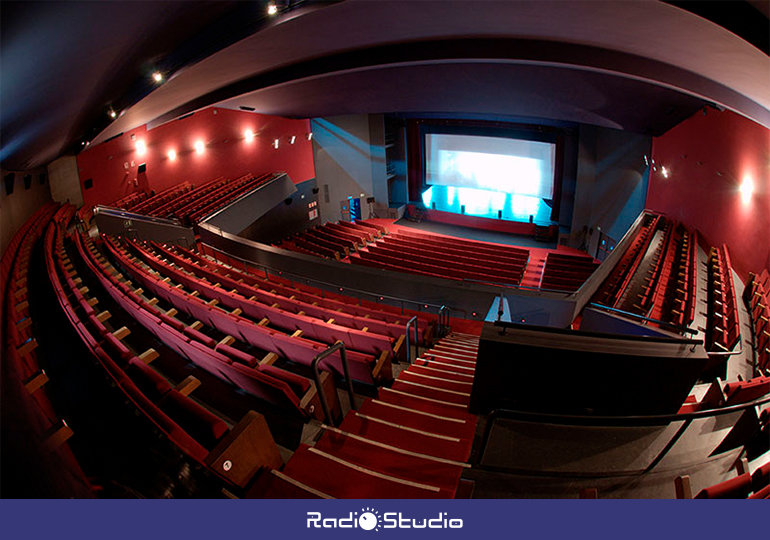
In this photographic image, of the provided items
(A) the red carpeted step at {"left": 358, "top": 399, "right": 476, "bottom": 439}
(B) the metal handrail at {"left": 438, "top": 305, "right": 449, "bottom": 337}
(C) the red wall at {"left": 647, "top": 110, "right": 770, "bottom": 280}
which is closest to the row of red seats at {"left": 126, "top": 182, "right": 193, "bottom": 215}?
(B) the metal handrail at {"left": 438, "top": 305, "right": 449, "bottom": 337}

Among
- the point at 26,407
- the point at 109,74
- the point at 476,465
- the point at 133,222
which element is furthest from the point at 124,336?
the point at 133,222

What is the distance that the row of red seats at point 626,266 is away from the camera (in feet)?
24.6

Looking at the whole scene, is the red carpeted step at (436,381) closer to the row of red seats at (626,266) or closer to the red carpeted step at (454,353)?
the red carpeted step at (454,353)

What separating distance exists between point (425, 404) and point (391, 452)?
0.84 metres

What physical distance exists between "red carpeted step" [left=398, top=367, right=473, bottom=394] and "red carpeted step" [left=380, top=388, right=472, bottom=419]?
0.35 meters

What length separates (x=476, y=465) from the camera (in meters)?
2.34

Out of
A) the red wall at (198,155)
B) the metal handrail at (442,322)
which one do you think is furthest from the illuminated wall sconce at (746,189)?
the red wall at (198,155)

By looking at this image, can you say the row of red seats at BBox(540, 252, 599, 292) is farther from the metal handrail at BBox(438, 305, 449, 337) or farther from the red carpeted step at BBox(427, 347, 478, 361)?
the red carpeted step at BBox(427, 347, 478, 361)

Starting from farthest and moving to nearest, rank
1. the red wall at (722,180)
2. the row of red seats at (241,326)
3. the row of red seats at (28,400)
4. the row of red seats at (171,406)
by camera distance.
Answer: the red wall at (722,180) → the row of red seats at (241,326) → the row of red seats at (171,406) → the row of red seats at (28,400)

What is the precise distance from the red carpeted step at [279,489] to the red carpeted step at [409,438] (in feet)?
2.42

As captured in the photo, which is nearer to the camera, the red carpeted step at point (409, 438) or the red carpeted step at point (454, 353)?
the red carpeted step at point (409, 438)

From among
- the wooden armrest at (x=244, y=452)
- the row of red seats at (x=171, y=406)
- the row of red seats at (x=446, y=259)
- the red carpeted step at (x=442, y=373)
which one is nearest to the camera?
the wooden armrest at (x=244, y=452)

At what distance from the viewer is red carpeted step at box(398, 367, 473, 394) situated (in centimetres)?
373
